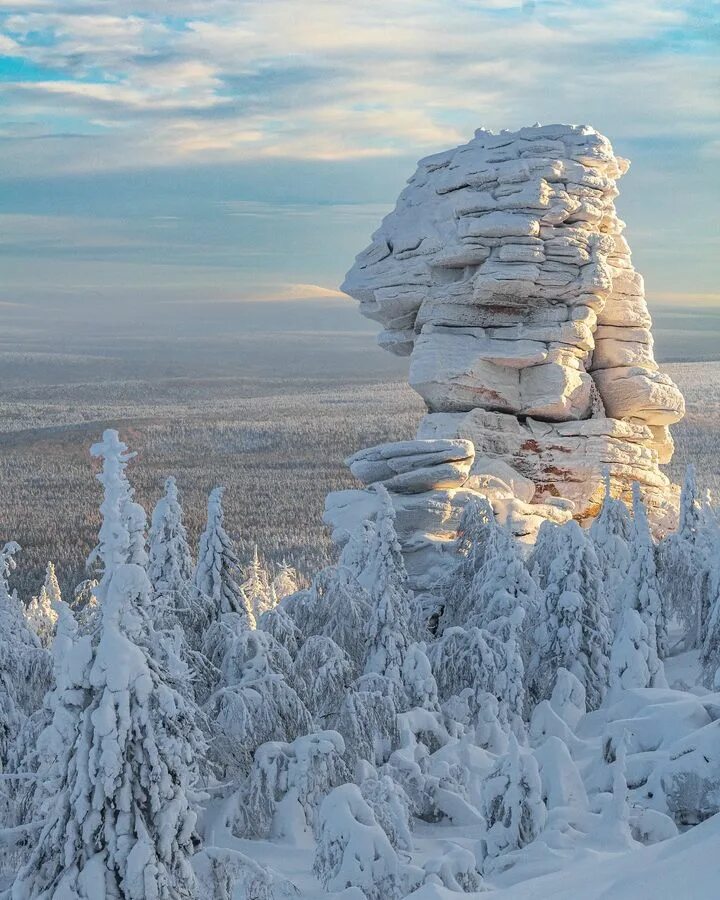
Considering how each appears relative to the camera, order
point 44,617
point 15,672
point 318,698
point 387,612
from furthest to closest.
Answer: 1. point 44,617
2. point 387,612
3. point 15,672
4. point 318,698

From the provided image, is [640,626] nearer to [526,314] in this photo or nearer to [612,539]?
[612,539]

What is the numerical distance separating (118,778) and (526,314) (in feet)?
85.2

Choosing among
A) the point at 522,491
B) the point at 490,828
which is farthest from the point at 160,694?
the point at 522,491

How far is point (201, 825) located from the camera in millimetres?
14836

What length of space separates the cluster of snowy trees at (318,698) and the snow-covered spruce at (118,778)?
2 centimetres

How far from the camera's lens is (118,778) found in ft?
33.8

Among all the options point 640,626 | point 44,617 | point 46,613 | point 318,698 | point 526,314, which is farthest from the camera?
point 46,613

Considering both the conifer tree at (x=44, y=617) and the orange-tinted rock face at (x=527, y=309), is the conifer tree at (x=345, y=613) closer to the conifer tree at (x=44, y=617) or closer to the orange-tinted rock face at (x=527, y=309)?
the orange-tinted rock face at (x=527, y=309)

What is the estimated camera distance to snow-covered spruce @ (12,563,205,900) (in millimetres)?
10227

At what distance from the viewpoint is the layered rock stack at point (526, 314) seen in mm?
32219

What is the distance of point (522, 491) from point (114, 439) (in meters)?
23.4

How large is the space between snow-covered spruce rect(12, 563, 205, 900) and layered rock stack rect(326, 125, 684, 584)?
67.4 ft

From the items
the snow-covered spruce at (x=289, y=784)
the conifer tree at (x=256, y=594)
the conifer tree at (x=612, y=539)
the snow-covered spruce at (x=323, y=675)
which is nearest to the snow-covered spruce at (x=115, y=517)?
the snow-covered spruce at (x=289, y=784)

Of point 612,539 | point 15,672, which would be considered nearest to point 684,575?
A: point 612,539
